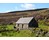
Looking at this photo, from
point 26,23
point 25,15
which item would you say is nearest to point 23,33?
point 26,23

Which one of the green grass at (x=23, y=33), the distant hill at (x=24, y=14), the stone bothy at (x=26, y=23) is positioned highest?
the distant hill at (x=24, y=14)

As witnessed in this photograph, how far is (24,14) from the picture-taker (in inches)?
61.8

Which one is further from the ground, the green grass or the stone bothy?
the stone bothy

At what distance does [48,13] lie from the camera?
1562 millimetres

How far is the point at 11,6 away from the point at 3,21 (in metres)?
0.22

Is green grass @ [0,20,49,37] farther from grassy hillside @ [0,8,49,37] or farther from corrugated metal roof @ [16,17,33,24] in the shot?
corrugated metal roof @ [16,17,33,24]

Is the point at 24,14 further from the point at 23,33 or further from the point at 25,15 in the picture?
the point at 23,33

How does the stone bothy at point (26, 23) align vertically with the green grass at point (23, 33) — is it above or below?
above

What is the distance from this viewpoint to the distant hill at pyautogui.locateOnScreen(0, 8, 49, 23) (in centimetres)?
156

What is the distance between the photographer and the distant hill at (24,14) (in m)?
1.56

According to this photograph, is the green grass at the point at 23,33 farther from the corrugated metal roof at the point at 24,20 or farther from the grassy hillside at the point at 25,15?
the corrugated metal roof at the point at 24,20

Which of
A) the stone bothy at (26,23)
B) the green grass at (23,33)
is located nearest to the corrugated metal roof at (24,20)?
the stone bothy at (26,23)

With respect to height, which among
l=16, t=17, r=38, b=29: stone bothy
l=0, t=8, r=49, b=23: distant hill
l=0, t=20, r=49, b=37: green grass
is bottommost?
l=0, t=20, r=49, b=37: green grass

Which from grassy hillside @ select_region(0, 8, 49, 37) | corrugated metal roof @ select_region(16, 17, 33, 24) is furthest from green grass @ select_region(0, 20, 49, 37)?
corrugated metal roof @ select_region(16, 17, 33, 24)
